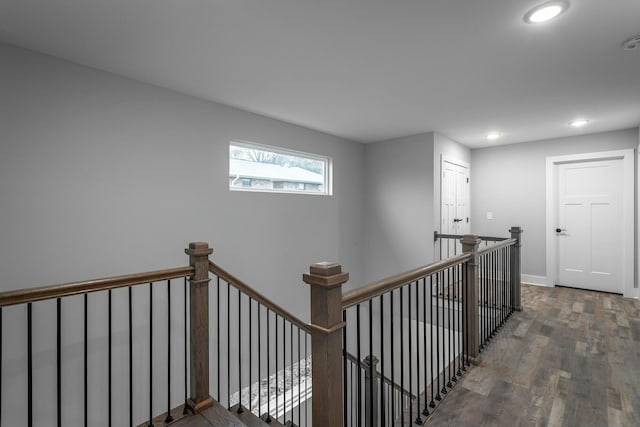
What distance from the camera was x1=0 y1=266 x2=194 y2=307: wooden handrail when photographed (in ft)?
4.65

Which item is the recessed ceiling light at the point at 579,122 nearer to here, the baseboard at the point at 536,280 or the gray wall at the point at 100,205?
the baseboard at the point at 536,280

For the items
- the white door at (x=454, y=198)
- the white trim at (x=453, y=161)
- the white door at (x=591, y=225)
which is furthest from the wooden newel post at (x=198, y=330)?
the white door at (x=591, y=225)

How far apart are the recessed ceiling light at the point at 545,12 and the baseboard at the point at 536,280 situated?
14.3 feet

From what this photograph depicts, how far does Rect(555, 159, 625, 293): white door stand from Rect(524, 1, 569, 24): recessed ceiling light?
3843mm

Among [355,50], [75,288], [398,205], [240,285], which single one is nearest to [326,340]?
[240,285]

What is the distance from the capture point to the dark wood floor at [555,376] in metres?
1.92

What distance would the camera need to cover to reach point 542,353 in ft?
8.77

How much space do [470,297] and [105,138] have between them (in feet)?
10.3

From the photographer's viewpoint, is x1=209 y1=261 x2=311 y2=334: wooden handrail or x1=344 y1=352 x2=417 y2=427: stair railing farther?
x1=209 y1=261 x2=311 y2=334: wooden handrail

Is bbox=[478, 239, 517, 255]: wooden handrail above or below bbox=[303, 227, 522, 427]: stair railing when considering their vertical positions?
above

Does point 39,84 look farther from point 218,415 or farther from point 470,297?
point 470,297

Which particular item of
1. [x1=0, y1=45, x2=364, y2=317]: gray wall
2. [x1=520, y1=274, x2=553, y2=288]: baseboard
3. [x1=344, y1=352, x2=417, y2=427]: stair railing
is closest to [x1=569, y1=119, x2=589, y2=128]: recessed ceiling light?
[x1=520, y1=274, x2=553, y2=288]: baseboard

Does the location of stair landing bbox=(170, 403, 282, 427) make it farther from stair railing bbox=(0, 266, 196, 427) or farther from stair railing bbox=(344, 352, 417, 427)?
stair railing bbox=(344, 352, 417, 427)

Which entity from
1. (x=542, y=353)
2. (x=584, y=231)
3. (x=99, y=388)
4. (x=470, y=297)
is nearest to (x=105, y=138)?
(x=99, y=388)
